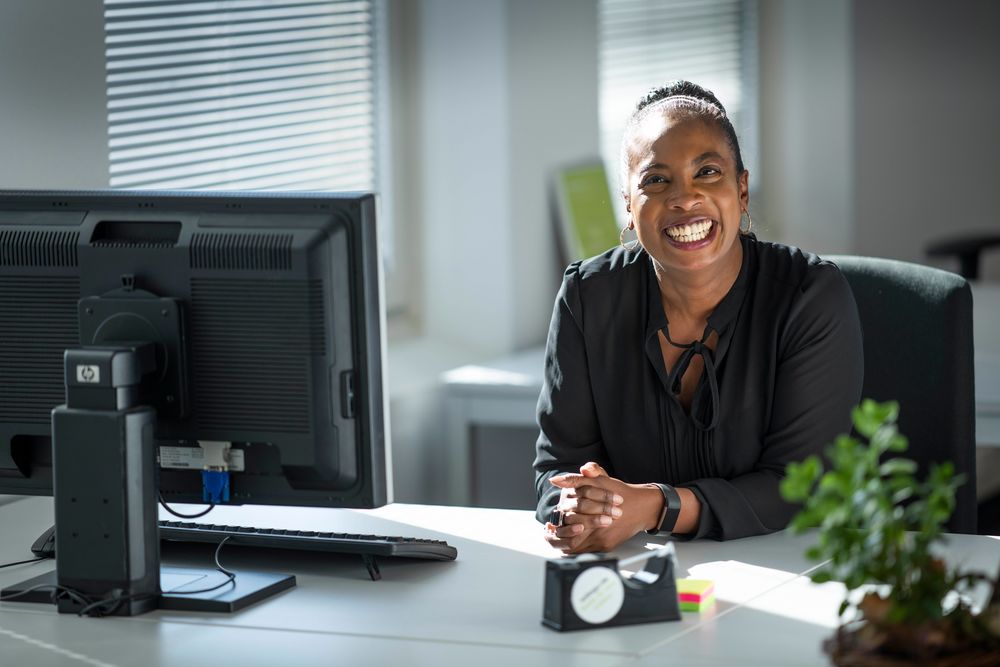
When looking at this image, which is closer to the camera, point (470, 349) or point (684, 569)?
point (684, 569)

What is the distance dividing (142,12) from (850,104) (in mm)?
3240

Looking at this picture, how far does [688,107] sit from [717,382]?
42 cm

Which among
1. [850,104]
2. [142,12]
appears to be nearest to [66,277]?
[142,12]

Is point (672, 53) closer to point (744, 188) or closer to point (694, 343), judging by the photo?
point (744, 188)

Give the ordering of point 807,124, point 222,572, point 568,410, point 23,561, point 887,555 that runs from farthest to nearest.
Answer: point 807,124 → point 568,410 → point 23,561 → point 222,572 → point 887,555

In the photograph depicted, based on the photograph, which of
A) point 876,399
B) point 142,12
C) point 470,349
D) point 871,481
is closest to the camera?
point 871,481

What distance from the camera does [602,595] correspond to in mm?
1527

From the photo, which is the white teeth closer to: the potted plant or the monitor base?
the monitor base

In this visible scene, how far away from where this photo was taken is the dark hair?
81.3 inches

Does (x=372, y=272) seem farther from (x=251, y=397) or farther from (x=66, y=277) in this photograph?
(x=66, y=277)

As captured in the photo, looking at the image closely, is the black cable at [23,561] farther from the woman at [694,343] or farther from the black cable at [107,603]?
the woman at [694,343]

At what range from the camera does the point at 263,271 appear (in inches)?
62.5

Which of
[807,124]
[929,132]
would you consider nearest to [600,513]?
[807,124]

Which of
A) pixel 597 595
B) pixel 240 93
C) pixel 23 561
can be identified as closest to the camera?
pixel 597 595
